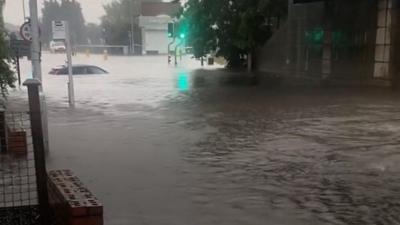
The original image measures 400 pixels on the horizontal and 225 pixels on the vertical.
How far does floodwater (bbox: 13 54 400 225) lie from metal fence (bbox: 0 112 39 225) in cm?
50

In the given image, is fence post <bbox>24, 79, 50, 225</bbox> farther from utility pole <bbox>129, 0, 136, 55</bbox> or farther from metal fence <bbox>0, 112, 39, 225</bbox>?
utility pole <bbox>129, 0, 136, 55</bbox>

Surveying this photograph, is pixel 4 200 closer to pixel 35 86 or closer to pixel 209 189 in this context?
pixel 35 86

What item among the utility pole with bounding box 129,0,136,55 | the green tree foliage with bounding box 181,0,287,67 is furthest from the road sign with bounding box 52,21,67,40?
the utility pole with bounding box 129,0,136,55

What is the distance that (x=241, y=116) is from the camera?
13.9 meters

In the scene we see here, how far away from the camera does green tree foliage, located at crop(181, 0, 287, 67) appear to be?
3456cm

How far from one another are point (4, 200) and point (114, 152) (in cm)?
331

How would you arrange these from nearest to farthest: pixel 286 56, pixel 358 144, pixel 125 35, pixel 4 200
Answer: pixel 4 200 → pixel 358 144 → pixel 286 56 → pixel 125 35

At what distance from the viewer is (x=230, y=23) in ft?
120

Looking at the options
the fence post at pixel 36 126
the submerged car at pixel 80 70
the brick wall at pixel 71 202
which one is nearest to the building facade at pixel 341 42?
the submerged car at pixel 80 70

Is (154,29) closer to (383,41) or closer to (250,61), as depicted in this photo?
(250,61)

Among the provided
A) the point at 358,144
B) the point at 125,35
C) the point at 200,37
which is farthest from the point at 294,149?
the point at 125,35

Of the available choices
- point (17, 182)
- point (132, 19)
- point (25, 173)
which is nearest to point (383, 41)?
point (25, 173)

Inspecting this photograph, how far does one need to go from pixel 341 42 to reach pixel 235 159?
62.9 ft

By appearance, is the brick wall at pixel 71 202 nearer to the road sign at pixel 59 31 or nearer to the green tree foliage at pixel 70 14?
the road sign at pixel 59 31
